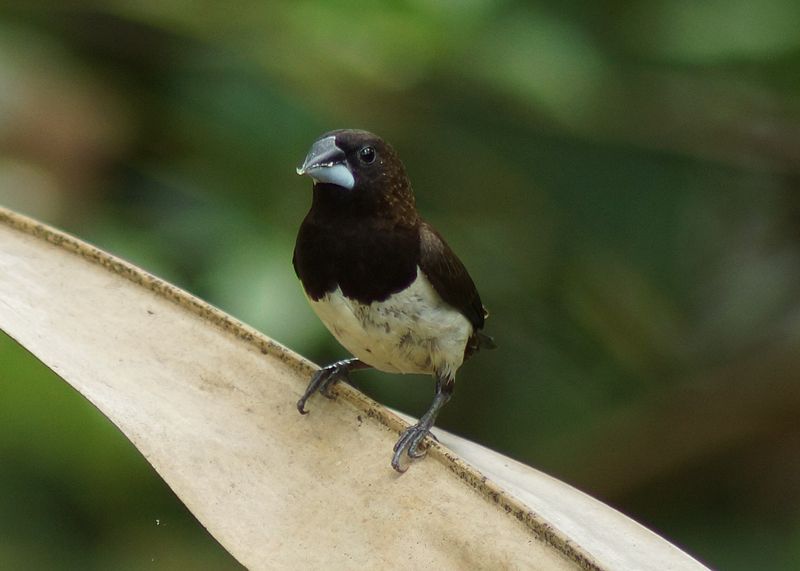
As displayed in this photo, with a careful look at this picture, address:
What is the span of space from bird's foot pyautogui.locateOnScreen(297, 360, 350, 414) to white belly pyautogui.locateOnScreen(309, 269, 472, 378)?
58mm

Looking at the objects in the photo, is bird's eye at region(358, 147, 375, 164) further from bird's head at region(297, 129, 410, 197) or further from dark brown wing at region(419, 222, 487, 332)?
dark brown wing at region(419, 222, 487, 332)

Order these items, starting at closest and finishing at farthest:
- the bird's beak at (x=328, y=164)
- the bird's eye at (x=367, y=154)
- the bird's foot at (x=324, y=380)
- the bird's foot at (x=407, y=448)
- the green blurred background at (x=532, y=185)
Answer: the bird's foot at (x=407, y=448) → the bird's foot at (x=324, y=380) → the bird's beak at (x=328, y=164) → the bird's eye at (x=367, y=154) → the green blurred background at (x=532, y=185)

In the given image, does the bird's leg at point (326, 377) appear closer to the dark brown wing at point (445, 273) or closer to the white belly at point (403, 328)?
the white belly at point (403, 328)

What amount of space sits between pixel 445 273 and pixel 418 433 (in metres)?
0.58

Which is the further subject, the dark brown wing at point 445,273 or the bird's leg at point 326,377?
the dark brown wing at point 445,273

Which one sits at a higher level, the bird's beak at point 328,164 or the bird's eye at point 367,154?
the bird's eye at point 367,154

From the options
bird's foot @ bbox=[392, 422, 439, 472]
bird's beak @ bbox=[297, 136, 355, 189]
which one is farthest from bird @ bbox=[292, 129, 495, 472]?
bird's foot @ bbox=[392, 422, 439, 472]

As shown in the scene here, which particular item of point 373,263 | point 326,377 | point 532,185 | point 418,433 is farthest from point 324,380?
point 532,185

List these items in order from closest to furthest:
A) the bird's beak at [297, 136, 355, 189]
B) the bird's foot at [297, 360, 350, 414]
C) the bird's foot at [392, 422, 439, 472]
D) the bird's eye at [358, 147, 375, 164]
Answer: the bird's foot at [392, 422, 439, 472]
the bird's foot at [297, 360, 350, 414]
the bird's beak at [297, 136, 355, 189]
the bird's eye at [358, 147, 375, 164]

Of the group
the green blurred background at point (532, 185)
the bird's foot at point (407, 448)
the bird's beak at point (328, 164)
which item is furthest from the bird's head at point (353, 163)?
the green blurred background at point (532, 185)

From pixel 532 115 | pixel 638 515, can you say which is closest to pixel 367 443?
pixel 532 115

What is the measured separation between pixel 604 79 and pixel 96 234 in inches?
66.6

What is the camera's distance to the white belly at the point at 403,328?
2.74m

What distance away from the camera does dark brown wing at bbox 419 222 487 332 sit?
2830mm
